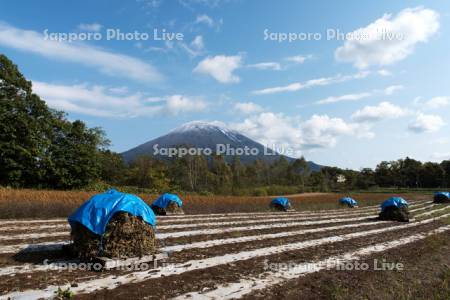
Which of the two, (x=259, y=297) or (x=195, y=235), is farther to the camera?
(x=195, y=235)

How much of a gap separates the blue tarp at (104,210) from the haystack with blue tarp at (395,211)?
13989mm

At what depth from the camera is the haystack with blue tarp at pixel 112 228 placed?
6.99 metres

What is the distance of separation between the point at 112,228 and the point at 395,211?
49.2 feet

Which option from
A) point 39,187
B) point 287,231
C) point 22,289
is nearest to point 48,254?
point 22,289

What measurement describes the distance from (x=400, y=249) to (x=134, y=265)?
7169mm

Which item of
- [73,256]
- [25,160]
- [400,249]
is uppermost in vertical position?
[25,160]

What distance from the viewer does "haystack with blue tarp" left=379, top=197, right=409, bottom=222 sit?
57.5 ft

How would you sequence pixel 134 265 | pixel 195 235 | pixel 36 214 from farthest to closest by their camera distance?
1. pixel 36 214
2. pixel 195 235
3. pixel 134 265

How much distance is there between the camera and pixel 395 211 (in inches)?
699

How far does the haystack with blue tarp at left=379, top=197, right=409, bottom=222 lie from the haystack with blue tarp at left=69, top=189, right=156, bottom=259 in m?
14.0

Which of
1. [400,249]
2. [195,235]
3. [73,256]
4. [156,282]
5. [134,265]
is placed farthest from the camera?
[195,235]

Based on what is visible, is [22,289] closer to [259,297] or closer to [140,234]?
[140,234]

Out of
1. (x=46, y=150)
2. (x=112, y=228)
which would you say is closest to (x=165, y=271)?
(x=112, y=228)

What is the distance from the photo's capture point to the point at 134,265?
6.91 m
